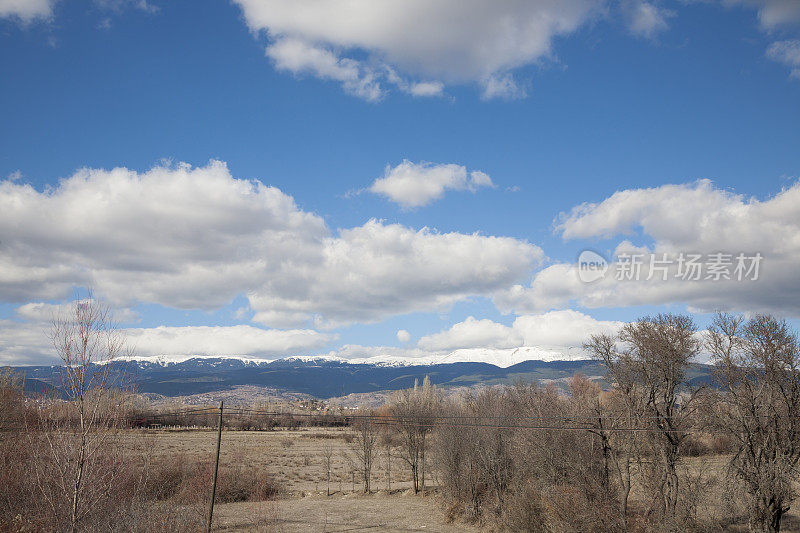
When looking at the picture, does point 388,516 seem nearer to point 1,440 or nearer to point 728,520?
point 728,520

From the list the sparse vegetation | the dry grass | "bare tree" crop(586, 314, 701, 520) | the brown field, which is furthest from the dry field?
"bare tree" crop(586, 314, 701, 520)

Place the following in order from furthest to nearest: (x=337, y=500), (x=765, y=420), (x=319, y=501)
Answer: (x=337, y=500)
(x=319, y=501)
(x=765, y=420)

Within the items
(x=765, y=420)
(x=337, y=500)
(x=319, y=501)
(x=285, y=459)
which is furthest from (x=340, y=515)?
(x=285, y=459)

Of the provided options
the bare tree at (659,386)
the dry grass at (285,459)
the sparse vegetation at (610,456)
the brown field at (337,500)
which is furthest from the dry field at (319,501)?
the bare tree at (659,386)

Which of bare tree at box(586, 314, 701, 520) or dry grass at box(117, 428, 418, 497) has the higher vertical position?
bare tree at box(586, 314, 701, 520)

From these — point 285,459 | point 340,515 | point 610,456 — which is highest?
point 610,456

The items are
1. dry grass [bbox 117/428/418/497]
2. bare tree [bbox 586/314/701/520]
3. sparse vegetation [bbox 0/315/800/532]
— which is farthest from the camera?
dry grass [bbox 117/428/418/497]

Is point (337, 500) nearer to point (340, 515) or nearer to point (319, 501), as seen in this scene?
point (319, 501)

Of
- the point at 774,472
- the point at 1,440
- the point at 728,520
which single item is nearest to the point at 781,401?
the point at 774,472

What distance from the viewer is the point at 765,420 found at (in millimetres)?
30922

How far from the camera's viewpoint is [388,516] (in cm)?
4138

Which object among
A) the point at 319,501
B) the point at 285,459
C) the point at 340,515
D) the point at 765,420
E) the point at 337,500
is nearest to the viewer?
the point at 765,420

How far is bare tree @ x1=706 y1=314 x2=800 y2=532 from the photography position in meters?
29.5

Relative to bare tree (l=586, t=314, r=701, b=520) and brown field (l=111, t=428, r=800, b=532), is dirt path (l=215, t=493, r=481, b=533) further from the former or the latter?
bare tree (l=586, t=314, r=701, b=520)
